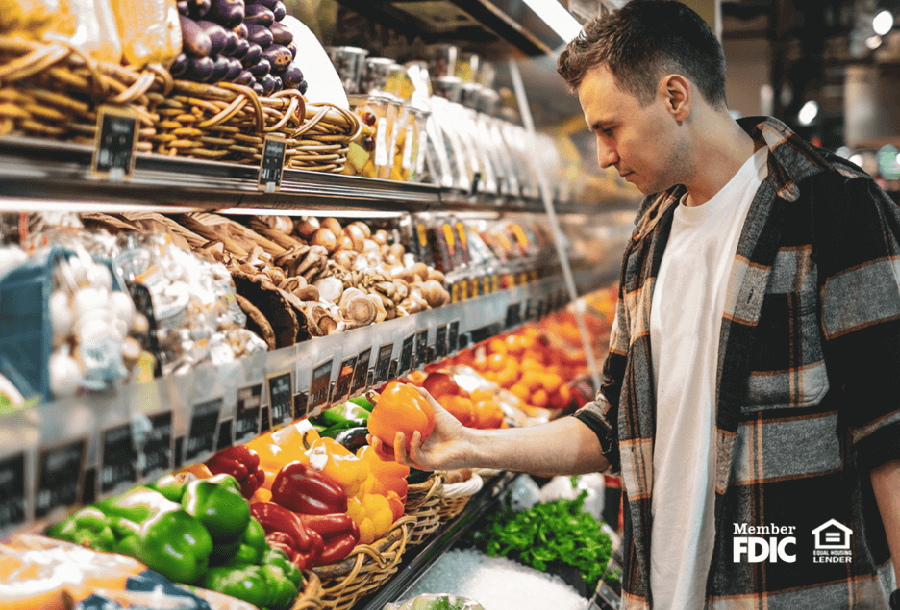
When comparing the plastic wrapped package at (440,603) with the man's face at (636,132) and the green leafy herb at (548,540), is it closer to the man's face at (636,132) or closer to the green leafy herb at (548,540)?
the green leafy herb at (548,540)

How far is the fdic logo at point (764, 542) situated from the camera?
5.11ft

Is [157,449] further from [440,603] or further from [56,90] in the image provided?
[440,603]

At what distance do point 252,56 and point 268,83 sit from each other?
0.09 metres

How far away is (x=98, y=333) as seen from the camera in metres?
0.96

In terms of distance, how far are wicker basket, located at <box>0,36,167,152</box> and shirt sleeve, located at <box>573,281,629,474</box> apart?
1.33 meters

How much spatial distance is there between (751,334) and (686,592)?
610 mm

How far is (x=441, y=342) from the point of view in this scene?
206cm

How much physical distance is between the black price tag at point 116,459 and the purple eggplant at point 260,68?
85 centimetres

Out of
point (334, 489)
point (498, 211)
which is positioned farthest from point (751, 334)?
point (498, 211)

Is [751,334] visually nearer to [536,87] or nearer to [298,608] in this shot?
[298,608]

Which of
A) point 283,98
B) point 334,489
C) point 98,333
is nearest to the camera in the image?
point 98,333

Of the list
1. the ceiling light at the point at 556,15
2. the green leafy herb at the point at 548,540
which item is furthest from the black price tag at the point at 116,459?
the ceiling light at the point at 556,15

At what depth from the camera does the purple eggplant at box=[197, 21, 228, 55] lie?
1.32 metres

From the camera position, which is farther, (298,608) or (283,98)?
(283,98)
